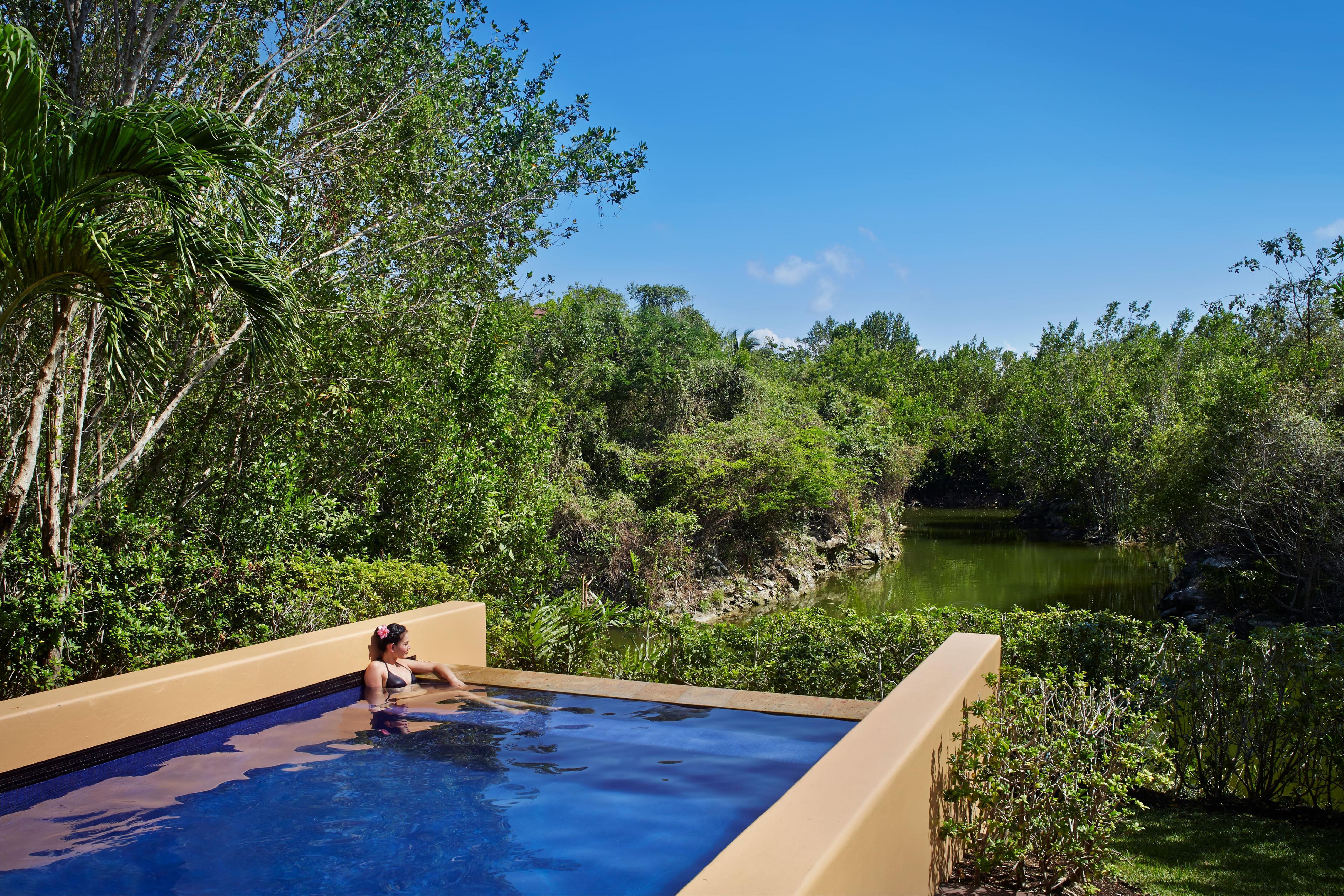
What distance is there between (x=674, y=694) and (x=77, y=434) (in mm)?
4890

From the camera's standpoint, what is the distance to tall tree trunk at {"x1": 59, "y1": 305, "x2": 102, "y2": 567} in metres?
5.80

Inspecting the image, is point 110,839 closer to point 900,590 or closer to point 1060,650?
point 1060,650

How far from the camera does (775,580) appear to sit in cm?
1981

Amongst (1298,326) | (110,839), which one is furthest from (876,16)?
(1298,326)

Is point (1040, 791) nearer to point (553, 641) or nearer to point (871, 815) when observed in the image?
point (871, 815)

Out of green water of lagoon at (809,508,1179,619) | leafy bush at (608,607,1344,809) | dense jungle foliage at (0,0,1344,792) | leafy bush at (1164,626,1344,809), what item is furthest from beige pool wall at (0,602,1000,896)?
green water of lagoon at (809,508,1179,619)

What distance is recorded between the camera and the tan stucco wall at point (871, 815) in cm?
212

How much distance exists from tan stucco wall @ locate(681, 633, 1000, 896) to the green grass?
1.42 metres

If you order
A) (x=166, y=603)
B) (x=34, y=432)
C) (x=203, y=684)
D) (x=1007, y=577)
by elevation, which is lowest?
(x=1007, y=577)

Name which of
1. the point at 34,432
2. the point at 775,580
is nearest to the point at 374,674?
the point at 34,432

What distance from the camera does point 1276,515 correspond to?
1418 cm

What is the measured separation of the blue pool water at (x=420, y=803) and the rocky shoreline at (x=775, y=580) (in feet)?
32.8

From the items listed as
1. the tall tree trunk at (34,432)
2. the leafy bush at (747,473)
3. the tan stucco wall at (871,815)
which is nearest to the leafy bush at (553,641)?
the tall tree trunk at (34,432)

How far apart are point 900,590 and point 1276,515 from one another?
7.91 meters
